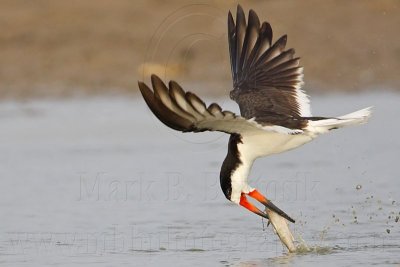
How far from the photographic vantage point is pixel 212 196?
10.9m

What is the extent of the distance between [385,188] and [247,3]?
1017 cm

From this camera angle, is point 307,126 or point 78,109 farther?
point 78,109

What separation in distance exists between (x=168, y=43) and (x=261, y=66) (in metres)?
9.69

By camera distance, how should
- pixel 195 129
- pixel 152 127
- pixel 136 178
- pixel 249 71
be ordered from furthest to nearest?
pixel 152 127, pixel 136 178, pixel 249 71, pixel 195 129

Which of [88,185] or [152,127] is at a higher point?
[152,127]

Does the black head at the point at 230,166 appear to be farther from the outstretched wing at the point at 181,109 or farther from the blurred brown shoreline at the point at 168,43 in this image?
the blurred brown shoreline at the point at 168,43

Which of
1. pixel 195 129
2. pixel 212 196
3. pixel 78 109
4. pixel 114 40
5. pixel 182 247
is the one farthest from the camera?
pixel 114 40

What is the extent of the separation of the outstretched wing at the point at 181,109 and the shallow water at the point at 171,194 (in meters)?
1.30

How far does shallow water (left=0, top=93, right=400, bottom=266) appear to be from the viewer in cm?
862

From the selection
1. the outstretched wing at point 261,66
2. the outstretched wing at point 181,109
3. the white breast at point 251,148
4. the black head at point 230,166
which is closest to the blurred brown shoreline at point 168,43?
the outstretched wing at point 261,66

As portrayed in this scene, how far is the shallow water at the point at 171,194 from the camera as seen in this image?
28.3 ft

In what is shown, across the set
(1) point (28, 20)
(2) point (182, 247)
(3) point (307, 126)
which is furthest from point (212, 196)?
(1) point (28, 20)

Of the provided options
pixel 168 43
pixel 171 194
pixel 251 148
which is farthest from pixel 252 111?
pixel 168 43

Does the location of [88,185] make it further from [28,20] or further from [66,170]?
[28,20]
